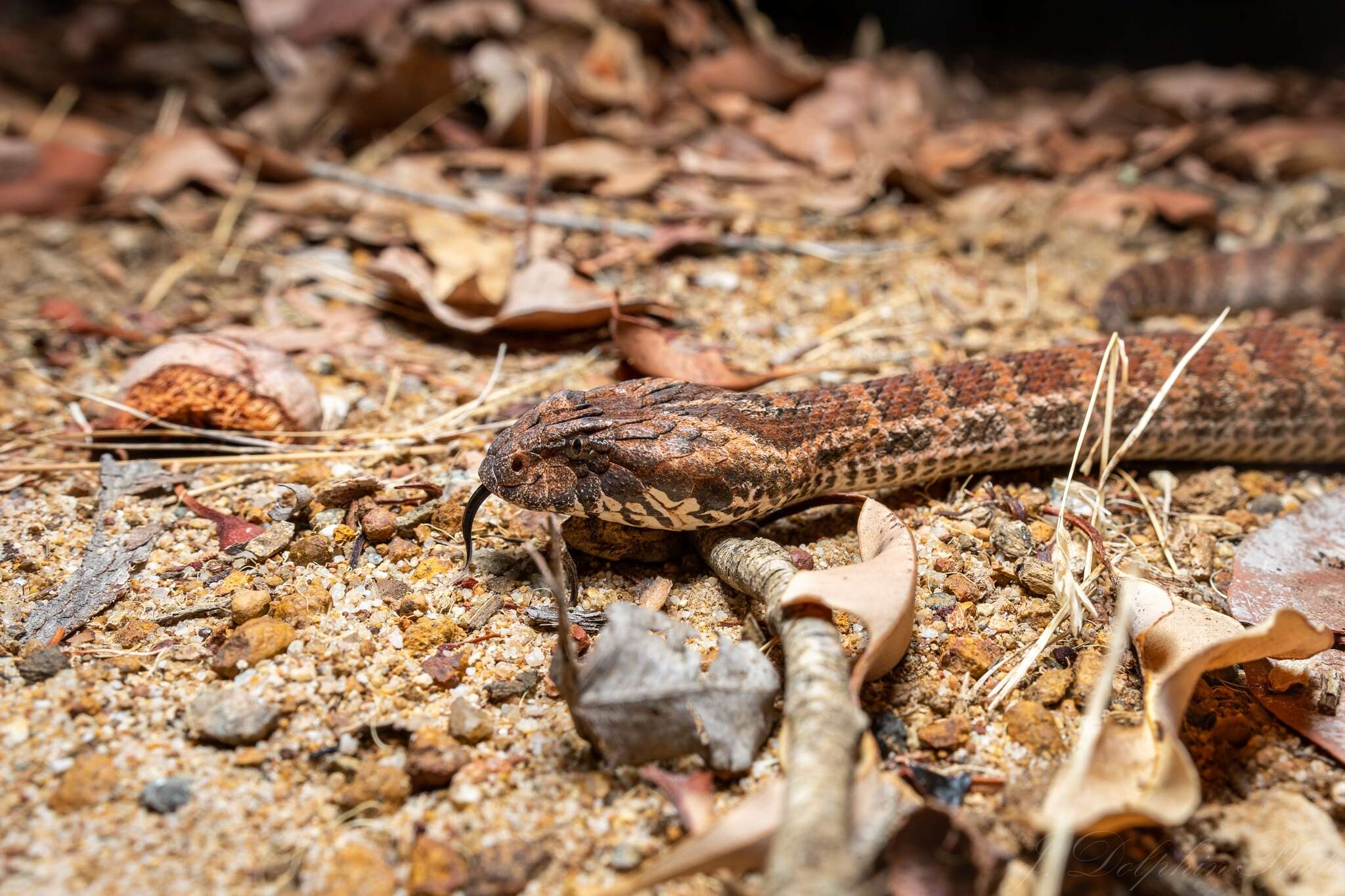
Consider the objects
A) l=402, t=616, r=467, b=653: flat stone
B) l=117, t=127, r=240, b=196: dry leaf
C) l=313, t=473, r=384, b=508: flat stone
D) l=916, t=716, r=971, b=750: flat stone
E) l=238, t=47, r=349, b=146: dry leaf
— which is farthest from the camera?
l=238, t=47, r=349, b=146: dry leaf

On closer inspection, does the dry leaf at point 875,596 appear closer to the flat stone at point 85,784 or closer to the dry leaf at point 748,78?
the flat stone at point 85,784

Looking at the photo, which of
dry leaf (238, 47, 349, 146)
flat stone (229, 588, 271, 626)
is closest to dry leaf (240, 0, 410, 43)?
dry leaf (238, 47, 349, 146)

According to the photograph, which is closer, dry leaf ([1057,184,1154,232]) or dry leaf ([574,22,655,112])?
dry leaf ([1057,184,1154,232])

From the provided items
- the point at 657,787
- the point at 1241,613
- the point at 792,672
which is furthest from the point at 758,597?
the point at 1241,613

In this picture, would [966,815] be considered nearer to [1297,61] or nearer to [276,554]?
[276,554]

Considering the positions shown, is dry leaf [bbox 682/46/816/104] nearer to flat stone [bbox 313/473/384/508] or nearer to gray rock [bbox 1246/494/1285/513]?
gray rock [bbox 1246/494/1285/513]

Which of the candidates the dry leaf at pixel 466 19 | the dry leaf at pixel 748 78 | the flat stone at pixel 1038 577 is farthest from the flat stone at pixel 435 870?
the dry leaf at pixel 748 78

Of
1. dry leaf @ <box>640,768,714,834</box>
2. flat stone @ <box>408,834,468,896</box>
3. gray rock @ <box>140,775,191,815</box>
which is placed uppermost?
dry leaf @ <box>640,768,714,834</box>
